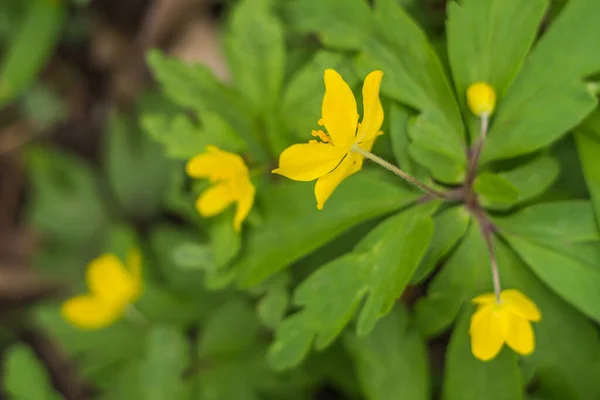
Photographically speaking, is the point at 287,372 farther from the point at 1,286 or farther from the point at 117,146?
the point at 1,286

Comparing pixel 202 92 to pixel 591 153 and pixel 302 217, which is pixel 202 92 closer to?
pixel 302 217

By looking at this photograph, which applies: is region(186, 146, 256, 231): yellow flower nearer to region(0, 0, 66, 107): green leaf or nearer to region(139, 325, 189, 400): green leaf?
region(139, 325, 189, 400): green leaf

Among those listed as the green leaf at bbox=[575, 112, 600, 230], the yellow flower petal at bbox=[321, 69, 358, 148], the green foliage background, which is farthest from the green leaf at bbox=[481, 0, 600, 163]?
the yellow flower petal at bbox=[321, 69, 358, 148]

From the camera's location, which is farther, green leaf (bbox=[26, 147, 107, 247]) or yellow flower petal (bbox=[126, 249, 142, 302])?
green leaf (bbox=[26, 147, 107, 247])

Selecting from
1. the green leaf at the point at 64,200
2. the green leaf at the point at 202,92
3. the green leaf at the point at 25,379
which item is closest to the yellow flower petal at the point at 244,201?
the green leaf at the point at 202,92

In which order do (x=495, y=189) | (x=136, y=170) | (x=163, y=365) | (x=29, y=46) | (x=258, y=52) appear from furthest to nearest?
(x=136, y=170)
(x=29, y=46)
(x=163, y=365)
(x=258, y=52)
(x=495, y=189)

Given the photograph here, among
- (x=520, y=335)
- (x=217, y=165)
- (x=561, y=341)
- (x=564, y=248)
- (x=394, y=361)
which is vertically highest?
(x=217, y=165)

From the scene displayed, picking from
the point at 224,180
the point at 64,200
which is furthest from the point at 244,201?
the point at 64,200

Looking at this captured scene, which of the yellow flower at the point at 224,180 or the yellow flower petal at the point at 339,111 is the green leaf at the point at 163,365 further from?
the yellow flower petal at the point at 339,111
